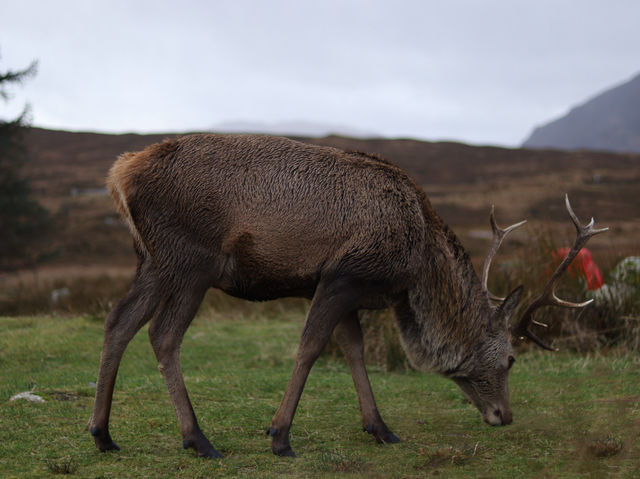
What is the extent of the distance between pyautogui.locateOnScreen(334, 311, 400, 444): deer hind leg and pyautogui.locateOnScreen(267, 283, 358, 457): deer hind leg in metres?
0.63

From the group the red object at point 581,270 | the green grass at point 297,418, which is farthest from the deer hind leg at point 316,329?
the red object at point 581,270

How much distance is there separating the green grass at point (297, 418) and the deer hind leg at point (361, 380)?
0.43 ft

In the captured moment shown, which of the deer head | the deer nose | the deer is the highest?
the deer

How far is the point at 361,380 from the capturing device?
537cm

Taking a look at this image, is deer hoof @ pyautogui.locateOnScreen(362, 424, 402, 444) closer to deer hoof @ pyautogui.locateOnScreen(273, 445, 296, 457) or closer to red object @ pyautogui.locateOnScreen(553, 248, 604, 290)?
deer hoof @ pyautogui.locateOnScreen(273, 445, 296, 457)

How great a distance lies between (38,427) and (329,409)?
2.45m

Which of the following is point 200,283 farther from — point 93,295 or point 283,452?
point 93,295

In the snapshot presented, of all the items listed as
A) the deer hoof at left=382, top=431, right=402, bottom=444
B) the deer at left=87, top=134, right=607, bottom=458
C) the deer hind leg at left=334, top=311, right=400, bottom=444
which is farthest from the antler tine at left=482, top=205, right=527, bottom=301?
the deer hoof at left=382, top=431, right=402, bottom=444

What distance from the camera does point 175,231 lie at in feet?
15.6

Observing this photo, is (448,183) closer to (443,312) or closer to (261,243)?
(443,312)

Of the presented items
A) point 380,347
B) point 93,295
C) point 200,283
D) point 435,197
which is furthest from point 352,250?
point 435,197

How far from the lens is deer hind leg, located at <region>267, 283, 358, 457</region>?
4676mm

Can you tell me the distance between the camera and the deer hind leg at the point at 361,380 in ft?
16.9

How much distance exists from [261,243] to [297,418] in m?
1.84
